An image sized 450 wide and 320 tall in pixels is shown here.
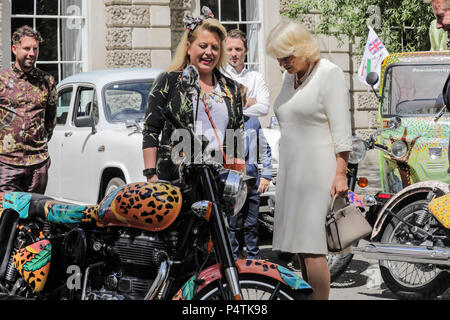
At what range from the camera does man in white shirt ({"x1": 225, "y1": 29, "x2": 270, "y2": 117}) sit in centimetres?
727

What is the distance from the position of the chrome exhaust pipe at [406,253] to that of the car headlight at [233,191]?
95.2 inches

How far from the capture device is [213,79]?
5.08m

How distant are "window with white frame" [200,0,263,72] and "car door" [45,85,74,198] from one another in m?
7.46

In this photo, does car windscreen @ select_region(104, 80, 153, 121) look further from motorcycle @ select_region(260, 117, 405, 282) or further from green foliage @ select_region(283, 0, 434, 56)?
green foliage @ select_region(283, 0, 434, 56)

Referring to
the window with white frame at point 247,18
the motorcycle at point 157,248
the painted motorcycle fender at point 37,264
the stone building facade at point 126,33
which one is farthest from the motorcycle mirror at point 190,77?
the window with white frame at point 247,18

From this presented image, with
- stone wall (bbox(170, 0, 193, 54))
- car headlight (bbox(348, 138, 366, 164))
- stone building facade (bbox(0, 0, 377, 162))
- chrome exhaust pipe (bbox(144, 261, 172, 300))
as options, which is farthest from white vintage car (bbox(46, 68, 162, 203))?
stone wall (bbox(170, 0, 193, 54))

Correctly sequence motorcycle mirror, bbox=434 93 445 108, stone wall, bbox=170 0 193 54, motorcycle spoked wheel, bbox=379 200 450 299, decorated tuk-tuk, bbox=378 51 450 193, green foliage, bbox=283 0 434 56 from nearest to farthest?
motorcycle spoked wheel, bbox=379 200 450 299 → decorated tuk-tuk, bbox=378 51 450 193 → motorcycle mirror, bbox=434 93 445 108 → green foliage, bbox=283 0 434 56 → stone wall, bbox=170 0 193 54

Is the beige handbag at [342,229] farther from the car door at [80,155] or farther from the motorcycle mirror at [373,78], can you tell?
the car door at [80,155]

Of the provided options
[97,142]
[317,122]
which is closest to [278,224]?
[317,122]

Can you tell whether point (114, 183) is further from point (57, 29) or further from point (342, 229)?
point (57, 29)

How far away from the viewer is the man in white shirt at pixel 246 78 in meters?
7.27

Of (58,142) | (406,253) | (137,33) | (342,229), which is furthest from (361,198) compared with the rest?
(137,33)
